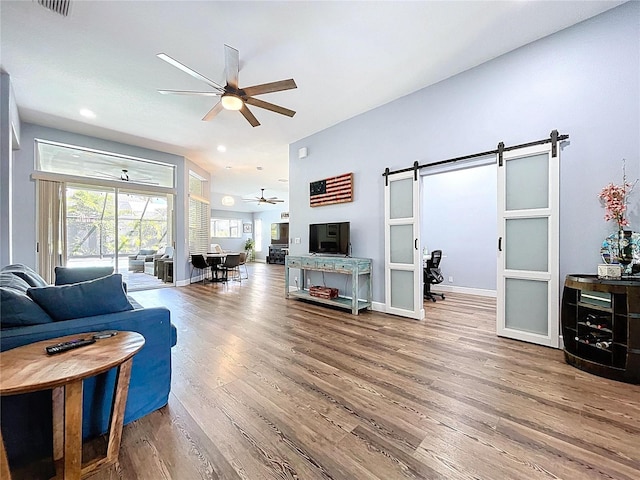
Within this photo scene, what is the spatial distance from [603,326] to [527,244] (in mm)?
981

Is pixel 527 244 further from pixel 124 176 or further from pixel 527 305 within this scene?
pixel 124 176

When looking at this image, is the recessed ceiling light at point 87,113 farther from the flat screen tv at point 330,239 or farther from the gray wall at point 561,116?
the gray wall at point 561,116

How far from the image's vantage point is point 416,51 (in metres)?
2.97

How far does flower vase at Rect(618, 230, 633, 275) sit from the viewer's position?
2.28 metres

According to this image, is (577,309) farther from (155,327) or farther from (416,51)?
(155,327)

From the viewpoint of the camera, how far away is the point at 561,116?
277 cm

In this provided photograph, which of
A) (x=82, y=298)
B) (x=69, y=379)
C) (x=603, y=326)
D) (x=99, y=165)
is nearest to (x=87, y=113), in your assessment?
(x=99, y=165)

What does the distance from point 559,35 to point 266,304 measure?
5208 mm

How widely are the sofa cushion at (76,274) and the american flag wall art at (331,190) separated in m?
3.39

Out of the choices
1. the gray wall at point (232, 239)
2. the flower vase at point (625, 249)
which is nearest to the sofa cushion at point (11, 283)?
the flower vase at point (625, 249)

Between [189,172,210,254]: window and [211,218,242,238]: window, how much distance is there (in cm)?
501

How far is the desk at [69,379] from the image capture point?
1.04 metres

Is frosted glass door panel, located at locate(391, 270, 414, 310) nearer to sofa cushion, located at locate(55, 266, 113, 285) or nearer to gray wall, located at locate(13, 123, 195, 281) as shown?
sofa cushion, located at locate(55, 266, 113, 285)

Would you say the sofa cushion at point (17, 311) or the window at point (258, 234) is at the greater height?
the window at point (258, 234)
